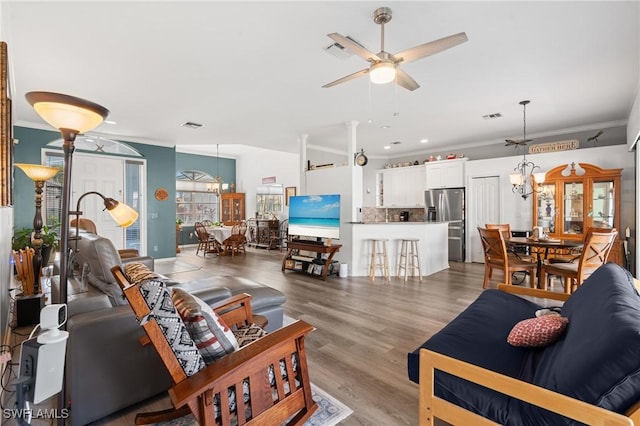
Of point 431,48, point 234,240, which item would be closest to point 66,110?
point 431,48

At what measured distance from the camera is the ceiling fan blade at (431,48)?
210cm

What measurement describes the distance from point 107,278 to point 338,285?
3231 mm

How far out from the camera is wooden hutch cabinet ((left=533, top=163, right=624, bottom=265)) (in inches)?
Answer: 207

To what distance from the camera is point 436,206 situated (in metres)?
7.41

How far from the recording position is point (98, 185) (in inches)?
256

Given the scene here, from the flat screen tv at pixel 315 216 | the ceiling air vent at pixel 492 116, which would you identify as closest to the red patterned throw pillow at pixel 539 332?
the flat screen tv at pixel 315 216

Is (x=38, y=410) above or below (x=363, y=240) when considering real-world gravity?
below

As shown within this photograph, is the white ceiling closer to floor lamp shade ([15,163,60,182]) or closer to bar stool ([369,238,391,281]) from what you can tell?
floor lamp shade ([15,163,60,182])

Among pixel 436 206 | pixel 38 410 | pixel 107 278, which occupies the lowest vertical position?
pixel 38 410

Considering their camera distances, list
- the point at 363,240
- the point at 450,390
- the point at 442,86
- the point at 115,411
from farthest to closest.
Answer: the point at 363,240, the point at 442,86, the point at 115,411, the point at 450,390

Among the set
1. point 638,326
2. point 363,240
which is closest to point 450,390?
point 638,326

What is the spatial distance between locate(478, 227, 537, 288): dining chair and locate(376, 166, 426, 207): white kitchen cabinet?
341 cm

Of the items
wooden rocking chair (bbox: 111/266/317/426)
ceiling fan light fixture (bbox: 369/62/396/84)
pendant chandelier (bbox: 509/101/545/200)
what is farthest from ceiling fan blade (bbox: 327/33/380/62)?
pendant chandelier (bbox: 509/101/545/200)

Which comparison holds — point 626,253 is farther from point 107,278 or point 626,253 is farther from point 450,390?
point 107,278
